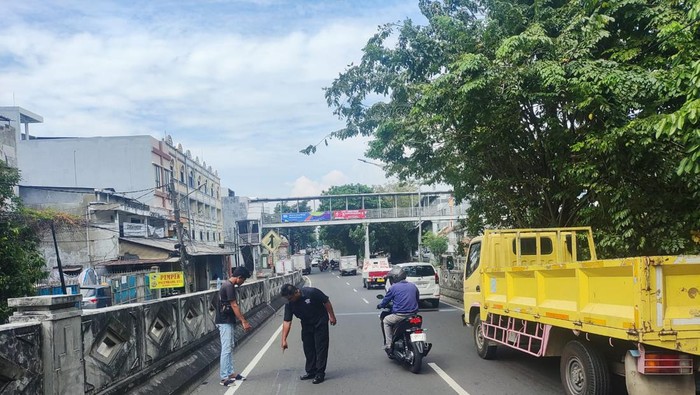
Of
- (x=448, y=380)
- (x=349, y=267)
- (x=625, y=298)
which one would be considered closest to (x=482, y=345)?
(x=448, y=380)

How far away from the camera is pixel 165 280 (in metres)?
23.8

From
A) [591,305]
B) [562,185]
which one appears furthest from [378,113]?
[591,305]

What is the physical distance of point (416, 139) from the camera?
1520 cm

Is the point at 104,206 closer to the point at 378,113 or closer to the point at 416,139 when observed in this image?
the point at 378,113

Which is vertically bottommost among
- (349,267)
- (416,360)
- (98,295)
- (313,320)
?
(349,267)

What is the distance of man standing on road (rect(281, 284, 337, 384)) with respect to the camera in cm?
802

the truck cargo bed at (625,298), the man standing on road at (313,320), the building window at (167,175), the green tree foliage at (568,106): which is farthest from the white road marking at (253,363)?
the building window at (167,175)

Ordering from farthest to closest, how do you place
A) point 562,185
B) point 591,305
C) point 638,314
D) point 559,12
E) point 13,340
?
point 562,185
point 559,12
point 591,305
point 638,314
point 13,340

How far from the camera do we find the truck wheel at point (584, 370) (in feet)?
19.2

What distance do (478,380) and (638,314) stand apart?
3.42 meters

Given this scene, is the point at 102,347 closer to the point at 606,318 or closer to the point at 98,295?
the point at 606,318

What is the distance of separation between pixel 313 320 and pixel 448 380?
6.84 feet

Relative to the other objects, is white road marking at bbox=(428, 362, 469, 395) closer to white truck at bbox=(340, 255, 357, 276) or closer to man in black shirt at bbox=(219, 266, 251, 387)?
man in black shirt at bbox=(219, 266, 251, 387)

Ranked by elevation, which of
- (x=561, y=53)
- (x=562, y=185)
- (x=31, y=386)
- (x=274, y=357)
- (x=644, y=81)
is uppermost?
(x=561, y=53)
